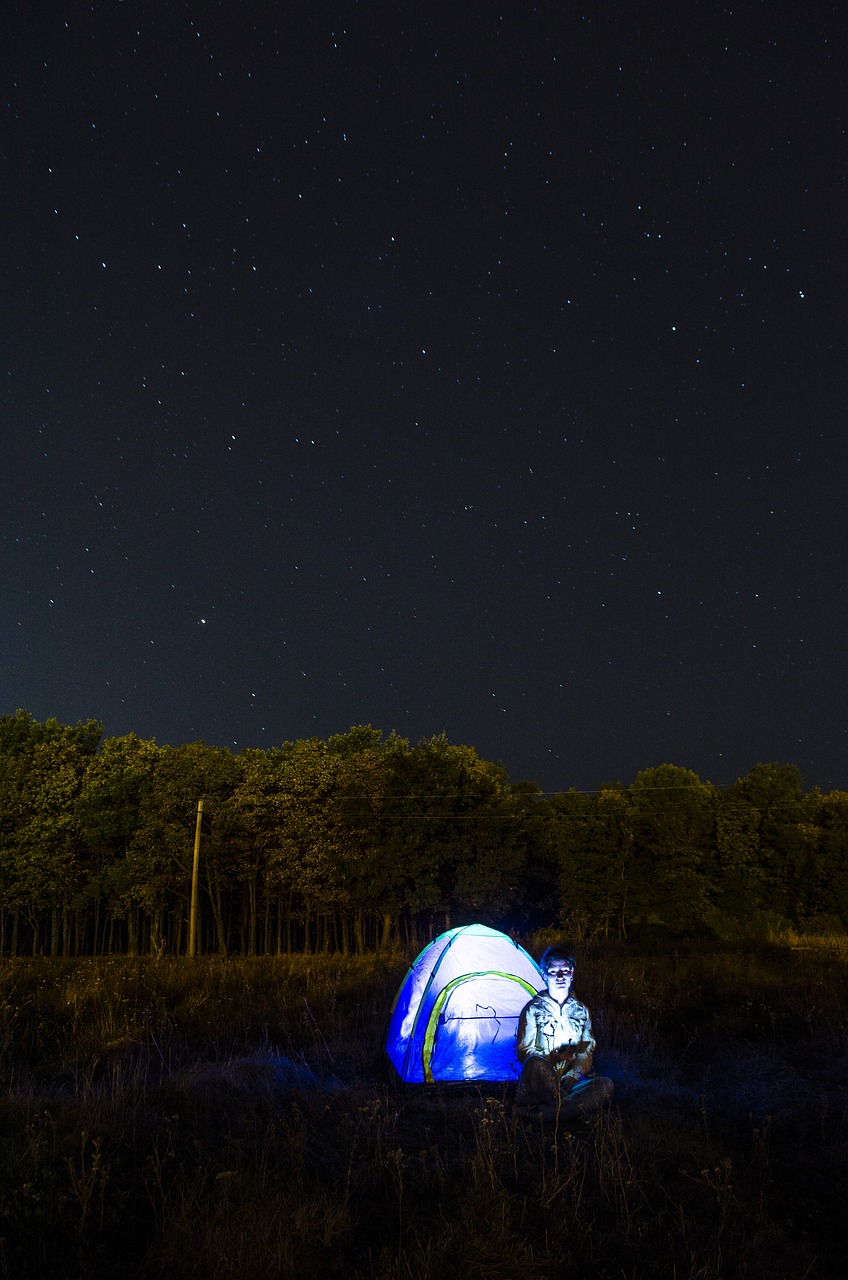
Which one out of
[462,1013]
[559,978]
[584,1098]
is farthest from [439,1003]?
[584,1098]

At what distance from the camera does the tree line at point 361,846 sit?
3125 centimetres

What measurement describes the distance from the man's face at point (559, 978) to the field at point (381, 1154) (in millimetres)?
1108

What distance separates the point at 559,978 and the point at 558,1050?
0.65m

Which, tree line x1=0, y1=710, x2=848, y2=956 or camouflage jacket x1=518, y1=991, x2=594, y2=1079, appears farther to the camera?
tree line x1=0, y1=710, x2=848, y2=956

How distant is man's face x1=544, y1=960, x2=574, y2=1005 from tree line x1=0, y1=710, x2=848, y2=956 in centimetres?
2045

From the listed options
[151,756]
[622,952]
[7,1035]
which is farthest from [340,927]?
[7,1035]

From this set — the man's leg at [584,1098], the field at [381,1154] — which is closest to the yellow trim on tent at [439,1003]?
the field at [381,1154]

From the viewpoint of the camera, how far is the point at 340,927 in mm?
37656

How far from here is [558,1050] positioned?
7.85m

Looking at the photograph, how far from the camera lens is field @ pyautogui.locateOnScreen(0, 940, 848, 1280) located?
16.0 feet

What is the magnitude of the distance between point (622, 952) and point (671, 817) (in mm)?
18262

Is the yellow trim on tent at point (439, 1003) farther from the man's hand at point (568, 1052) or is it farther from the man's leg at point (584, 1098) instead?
the man's leg at point (584, 1098)

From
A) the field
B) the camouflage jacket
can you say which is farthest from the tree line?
the camouflage jacket

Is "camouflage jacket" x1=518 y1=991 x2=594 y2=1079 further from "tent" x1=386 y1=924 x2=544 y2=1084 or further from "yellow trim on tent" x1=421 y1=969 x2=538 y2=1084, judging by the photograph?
"tent" x1=386 y1=924 x2=544 y2=1084
